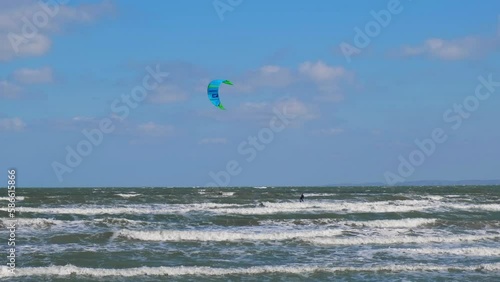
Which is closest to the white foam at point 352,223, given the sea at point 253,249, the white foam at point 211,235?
the sea at point 253,249

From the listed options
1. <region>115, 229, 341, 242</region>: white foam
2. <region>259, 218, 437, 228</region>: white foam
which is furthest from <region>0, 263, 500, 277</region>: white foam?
<region>259, 218, 437, 228</region>: white foam

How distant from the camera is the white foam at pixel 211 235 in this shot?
22.8 meters

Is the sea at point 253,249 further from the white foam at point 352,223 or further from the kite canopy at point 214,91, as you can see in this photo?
the kite canopy at point 214,91

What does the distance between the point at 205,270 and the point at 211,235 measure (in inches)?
277

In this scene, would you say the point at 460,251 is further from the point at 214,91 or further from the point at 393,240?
the point at 214,91

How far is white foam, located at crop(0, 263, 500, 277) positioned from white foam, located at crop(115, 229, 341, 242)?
6.07 m

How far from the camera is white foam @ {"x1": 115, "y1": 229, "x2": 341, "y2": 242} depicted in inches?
896

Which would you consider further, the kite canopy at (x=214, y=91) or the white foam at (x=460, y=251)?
the kite canopy at (x=214, y=91)

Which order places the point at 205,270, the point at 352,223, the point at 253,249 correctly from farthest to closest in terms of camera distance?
the point at 352,223 < the point at 253,249 < the point at 205,270

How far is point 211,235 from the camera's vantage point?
76.5 feet

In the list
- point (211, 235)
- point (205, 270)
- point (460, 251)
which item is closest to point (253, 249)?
point (211, 235)

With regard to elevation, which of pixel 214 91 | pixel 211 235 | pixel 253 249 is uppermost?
pixel 214 91

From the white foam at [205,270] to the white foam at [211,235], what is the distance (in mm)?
6074

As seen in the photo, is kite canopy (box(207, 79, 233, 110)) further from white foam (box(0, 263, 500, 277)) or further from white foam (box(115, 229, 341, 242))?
white foam (box(0, 263, 500, 277))
